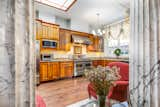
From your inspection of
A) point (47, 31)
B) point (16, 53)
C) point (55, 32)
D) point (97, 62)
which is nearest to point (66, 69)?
point (55, 32)

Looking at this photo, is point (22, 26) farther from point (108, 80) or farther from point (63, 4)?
point (63, 4)

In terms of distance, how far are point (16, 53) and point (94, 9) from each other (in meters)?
5.03

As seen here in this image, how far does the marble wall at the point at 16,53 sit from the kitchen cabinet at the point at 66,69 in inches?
197

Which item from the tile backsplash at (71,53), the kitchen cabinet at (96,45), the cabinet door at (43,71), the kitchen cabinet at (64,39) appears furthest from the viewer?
the kitchen cabinet at (96,45)

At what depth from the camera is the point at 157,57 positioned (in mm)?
871

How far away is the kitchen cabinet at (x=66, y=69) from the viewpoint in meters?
5.51

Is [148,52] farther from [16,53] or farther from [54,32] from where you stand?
[54,32]

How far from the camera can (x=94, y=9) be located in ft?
16.9

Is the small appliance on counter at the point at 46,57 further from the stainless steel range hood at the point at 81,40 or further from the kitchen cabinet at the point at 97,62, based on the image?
the kitchen cabinet at the point at 97,62

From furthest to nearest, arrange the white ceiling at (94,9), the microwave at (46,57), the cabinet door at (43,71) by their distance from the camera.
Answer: the microwave at (46,57) → the cabinet door at (43,71) → the white ceiling at (94,9)

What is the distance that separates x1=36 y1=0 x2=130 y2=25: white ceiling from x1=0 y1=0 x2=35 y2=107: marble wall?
439 centimetres

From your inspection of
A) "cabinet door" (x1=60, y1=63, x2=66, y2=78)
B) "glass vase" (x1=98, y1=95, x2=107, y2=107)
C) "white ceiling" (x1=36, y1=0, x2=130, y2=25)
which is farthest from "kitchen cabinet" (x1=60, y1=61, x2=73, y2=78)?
"glass vase" (x1=98, y1=95, x2=107, y2=107)

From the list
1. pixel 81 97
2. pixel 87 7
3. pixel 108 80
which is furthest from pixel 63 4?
pixel 108 80

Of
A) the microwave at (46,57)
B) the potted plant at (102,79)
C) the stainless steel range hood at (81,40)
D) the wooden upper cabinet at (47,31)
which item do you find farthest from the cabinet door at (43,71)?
the potted plant at (102,79)
